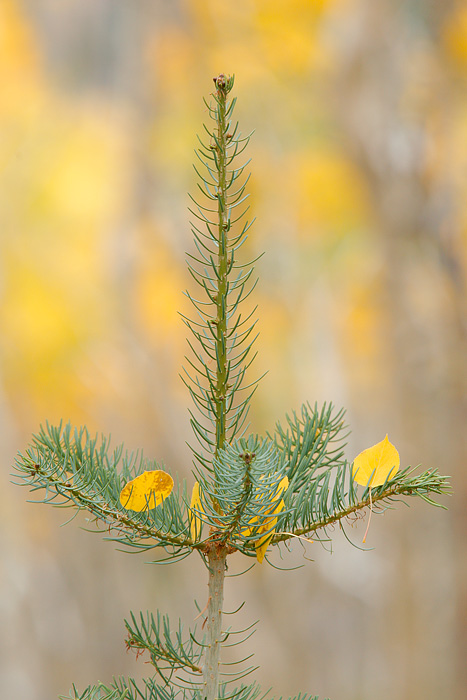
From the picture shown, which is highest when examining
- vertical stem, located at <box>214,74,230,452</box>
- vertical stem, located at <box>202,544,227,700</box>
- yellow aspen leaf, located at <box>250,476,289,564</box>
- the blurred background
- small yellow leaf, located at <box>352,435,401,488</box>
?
the blurred background

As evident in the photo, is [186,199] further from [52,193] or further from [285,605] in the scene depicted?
[285,605]

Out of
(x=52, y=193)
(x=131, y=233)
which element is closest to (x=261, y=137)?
(x=131, y=233)

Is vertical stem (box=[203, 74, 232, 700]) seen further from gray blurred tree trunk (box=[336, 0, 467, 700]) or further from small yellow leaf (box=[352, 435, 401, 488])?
gray blurred tree trunk (box=[336, 0, 467, 700])

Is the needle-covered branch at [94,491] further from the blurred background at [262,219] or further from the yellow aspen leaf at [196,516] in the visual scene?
the blurred background at [262,219]

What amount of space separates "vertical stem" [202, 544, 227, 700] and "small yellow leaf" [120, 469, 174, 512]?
44 millimetres

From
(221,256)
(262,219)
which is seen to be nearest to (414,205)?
(262,219)

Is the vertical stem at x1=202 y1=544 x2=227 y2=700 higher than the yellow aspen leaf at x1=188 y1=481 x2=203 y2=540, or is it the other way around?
the yellow aspen leaf at x1=188 y1=481 x2=203 y2=540

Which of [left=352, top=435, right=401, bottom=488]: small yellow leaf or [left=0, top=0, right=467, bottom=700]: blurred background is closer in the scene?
[left=352, top=435, right=401, bottom=488]: small yellow leaf

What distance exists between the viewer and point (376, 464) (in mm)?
298

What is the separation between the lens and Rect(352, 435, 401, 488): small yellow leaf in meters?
0.29

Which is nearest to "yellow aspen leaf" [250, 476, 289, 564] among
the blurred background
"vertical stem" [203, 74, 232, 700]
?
"vertical stem" [203, 74, 232, 700]

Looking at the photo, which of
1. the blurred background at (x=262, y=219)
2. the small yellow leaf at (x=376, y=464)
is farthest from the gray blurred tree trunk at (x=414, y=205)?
the small yellow leaf at (x=376, y=464)

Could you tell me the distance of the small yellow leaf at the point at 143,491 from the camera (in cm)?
29

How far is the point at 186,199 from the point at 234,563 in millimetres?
698
